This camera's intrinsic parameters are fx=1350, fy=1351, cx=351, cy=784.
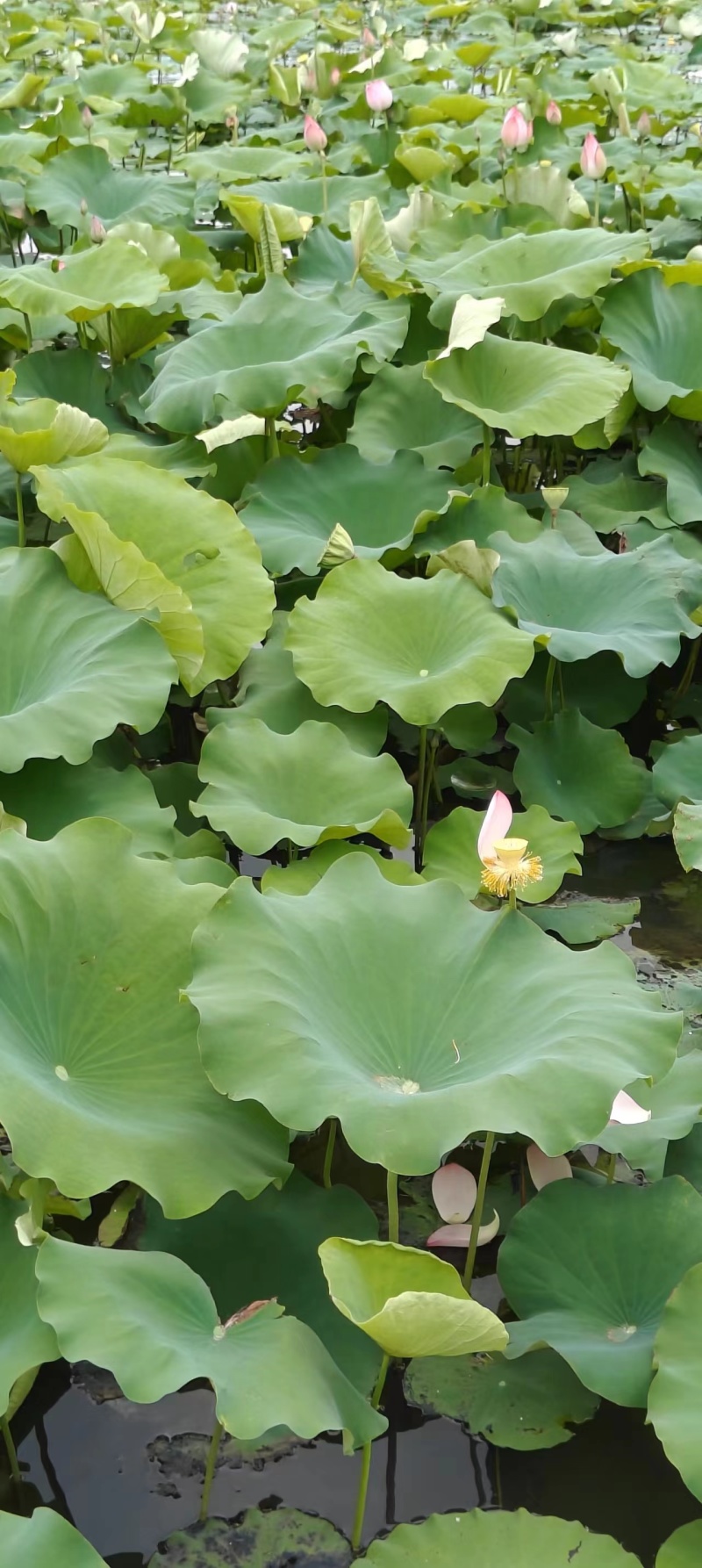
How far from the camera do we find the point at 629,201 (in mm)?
3777

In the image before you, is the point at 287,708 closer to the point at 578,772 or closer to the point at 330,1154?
the point at 578,772

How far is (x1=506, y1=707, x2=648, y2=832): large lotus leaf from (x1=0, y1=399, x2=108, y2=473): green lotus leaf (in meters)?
0.86

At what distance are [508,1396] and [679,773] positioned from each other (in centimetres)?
103

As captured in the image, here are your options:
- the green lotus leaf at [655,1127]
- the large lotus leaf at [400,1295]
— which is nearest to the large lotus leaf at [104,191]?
the green lotus leaf at [655,1127]

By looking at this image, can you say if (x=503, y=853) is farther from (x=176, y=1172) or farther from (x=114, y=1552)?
(x=114, y=1552)

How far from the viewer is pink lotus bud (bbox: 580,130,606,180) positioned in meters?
3.14

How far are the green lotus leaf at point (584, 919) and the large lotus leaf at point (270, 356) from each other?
41.1 inches

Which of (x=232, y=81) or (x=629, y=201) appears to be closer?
(x=629, y=201)

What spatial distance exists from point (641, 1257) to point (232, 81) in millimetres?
5030

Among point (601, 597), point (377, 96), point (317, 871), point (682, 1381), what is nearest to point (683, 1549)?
point (682, 1381)

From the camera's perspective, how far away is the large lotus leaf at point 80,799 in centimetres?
179

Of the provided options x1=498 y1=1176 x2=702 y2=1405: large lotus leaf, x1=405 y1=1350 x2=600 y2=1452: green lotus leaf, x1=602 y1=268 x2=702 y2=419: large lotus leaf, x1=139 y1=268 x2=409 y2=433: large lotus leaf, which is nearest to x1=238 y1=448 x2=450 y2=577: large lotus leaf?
x1=139 y1=268 x2=409 y2=433: large lotus leaf

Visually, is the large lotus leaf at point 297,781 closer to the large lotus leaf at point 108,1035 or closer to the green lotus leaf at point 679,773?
the large lotus leaf at point 108,1035

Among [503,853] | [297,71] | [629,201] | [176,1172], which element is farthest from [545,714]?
[297,71]
